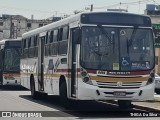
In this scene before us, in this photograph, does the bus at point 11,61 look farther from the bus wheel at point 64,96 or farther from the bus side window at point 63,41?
the bus wheel at point 64,96

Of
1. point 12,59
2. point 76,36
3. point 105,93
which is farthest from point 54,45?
point 12,59

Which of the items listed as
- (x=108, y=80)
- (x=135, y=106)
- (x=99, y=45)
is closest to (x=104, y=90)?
(x=108, y=80)

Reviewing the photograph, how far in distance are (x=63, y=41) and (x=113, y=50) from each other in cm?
278

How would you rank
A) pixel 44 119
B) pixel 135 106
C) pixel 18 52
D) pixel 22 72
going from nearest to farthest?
pixel 44 119
pixel 135 106
pixel 22 72
pixel 18 52

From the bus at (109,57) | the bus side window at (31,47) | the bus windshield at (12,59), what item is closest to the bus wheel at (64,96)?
the bus at (109,57)

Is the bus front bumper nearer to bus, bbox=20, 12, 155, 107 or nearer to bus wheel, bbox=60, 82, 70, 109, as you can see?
bus, bbox=20, 12, 155, 107

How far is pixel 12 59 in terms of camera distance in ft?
106

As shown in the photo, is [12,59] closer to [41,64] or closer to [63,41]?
[41,64]

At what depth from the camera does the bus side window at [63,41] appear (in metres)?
17.8

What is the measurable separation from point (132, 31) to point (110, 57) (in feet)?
4.14

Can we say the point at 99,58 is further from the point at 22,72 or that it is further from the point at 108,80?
the point at 22,72

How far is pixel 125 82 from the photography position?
15.8m

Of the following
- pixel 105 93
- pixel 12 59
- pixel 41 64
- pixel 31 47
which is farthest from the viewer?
pixel 12 59

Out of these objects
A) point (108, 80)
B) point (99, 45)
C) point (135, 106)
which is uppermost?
point (99, 45)
